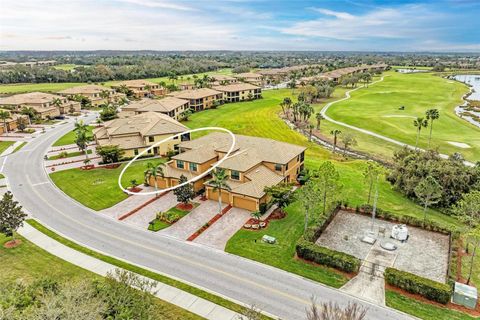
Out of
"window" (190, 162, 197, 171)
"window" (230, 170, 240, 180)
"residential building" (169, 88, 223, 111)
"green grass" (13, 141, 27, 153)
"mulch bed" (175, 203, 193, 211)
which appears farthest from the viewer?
"residential building" (169, 88, 223, 111)

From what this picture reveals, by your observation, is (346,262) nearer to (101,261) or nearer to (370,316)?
(370,316)

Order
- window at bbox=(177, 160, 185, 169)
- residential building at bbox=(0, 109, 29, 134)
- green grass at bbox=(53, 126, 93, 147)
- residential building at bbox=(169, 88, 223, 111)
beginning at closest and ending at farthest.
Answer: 1. window at bbox=(177, 160, 185, 169)
2. green grass at bbox=(53, 126, 93, 147)
3. residential building at bbox=(0, 109, 29, 134)
4. residential building at bbox=(169, 88, 223, 111)

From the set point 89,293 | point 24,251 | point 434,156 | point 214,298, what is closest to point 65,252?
point 24,251

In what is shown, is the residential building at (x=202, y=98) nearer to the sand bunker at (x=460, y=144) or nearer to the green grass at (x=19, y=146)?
the green grass at (x=19, y=146)

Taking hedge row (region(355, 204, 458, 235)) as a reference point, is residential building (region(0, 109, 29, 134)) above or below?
above

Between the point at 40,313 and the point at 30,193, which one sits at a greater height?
the point at 40,313

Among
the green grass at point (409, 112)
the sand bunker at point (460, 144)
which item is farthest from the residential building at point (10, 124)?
the sand bunker at point (460, 144)

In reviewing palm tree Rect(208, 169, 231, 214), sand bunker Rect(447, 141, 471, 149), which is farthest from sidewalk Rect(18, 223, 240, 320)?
sand bunker Rect(447, 141, 471, 149)

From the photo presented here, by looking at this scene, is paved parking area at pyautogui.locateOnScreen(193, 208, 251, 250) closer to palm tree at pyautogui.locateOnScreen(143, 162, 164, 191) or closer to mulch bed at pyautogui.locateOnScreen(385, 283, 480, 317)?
palm tree at pyautogui.locateOnScreen(143, 162, 164, 191)
